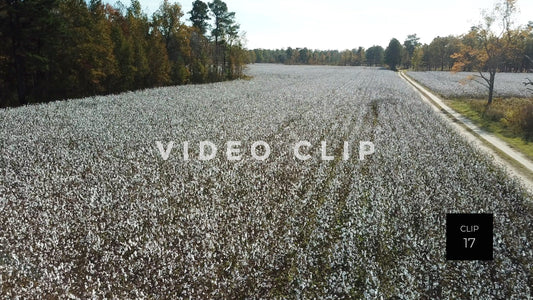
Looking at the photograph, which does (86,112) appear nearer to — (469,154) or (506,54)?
(469,154)

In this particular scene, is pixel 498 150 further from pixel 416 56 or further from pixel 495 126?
pixel 416 56

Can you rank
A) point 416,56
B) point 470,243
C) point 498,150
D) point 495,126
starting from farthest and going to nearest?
point 416,56
point 495,126
point 498,150
point 470,243

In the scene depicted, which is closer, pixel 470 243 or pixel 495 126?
pixel 470 243

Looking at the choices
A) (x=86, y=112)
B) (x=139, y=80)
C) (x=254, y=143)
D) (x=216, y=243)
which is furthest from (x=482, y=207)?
(x=139, y=80)

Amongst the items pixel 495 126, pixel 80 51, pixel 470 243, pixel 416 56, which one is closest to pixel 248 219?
pixel 470 243

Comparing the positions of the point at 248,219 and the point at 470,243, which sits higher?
the point at 470,243

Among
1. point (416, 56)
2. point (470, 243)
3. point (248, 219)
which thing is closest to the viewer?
point (470, 243)

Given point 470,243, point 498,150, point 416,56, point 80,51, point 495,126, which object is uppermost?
point 416,56

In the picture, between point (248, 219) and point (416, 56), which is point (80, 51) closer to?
point (248, 219)
